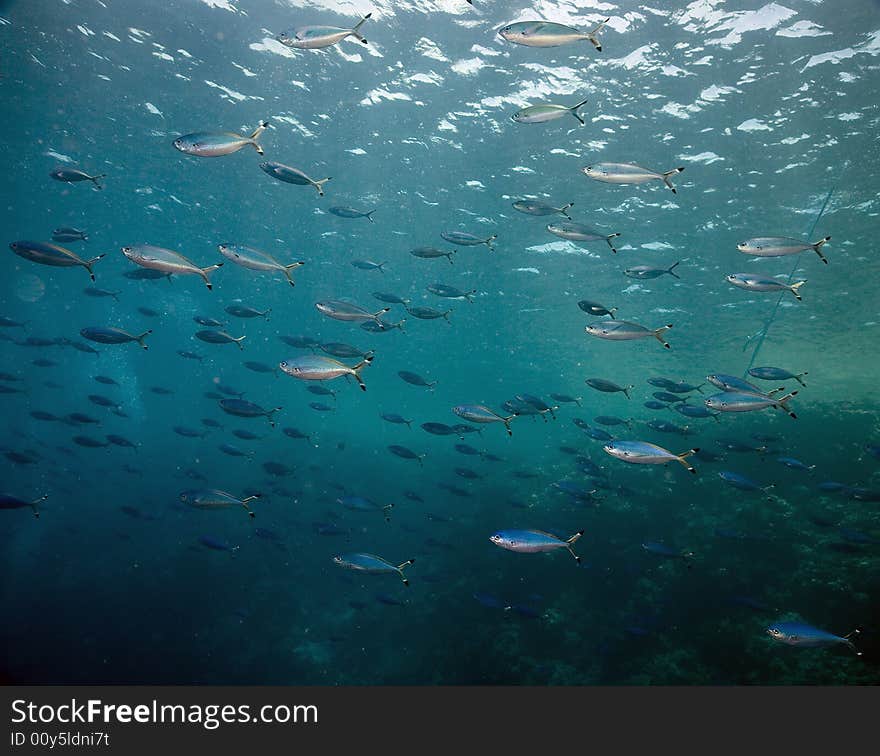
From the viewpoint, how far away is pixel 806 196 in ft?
54.4

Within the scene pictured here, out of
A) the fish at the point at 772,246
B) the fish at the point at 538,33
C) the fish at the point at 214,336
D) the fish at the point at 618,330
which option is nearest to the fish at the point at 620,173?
the fish at the point at 538,33

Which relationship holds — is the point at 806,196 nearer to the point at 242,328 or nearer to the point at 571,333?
the point at 571,333

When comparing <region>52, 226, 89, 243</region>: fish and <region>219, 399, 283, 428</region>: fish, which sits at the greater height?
<region>52, 226, 89, 243</region>: fish

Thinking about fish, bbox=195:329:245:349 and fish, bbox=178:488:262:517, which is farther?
fish, bbox=195:329:245:349

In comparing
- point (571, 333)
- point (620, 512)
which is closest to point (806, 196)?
point (620, 512)

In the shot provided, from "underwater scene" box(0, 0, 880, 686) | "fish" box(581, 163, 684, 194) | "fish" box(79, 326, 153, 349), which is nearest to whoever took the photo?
"fish" box(581, 163, 684, 194)

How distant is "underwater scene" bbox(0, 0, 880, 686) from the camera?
32.6 ft

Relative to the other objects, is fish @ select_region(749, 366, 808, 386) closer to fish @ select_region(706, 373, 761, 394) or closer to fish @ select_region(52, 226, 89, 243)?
fish @ select_region(706, 373, 761, 394)

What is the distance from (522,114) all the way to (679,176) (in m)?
13.8

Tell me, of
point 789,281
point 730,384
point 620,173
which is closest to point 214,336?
point 620,173

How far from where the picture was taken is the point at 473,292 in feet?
34.3

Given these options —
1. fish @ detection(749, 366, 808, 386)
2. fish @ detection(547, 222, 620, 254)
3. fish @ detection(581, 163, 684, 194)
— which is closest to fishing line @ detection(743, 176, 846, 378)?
fish @ detection(749, 366, 808, 386)

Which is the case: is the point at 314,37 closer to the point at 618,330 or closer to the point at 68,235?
the point at 618,330

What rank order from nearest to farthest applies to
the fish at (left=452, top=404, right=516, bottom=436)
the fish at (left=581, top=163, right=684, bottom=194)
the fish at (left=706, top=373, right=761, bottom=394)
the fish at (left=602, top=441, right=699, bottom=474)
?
the fish at (left=581, top=163, right=684, bottom=194)
the fish at (left=602, top=441, right=699, bottom=474)
the fish at (left=706, top=373, right=761, bottom=394)
the fish at (left=452, top=404, right=516, bottom=436)
